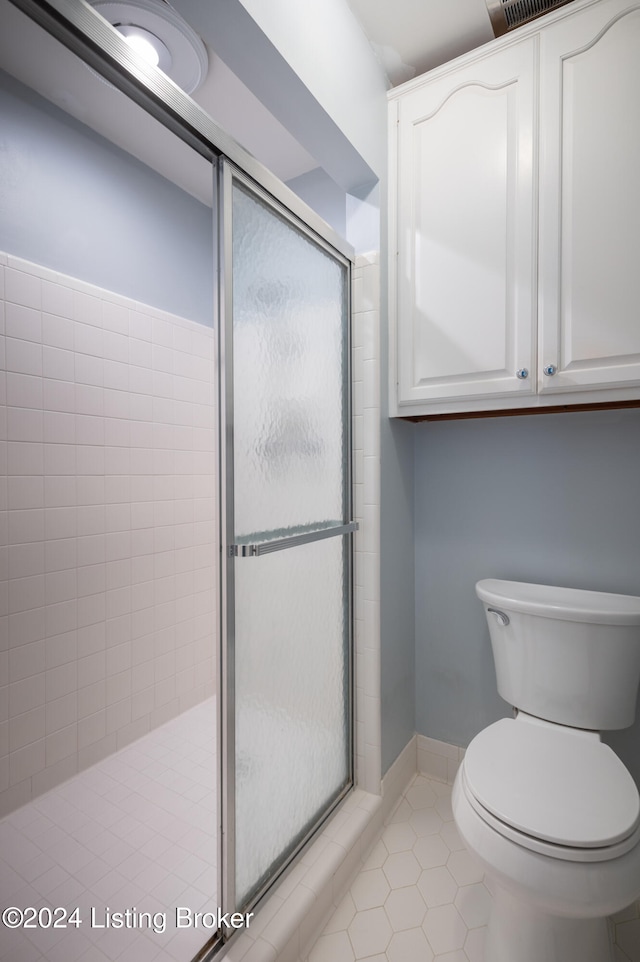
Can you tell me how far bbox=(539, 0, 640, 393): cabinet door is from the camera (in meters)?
1.21

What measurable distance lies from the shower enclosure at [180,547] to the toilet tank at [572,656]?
0.51 m

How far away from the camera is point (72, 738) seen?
1.77 m

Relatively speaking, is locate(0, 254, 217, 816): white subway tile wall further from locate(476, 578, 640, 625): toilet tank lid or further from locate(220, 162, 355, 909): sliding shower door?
locate(476, 578, 640, 625): toilet tank lid

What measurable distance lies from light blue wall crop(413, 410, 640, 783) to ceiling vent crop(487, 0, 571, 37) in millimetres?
1136

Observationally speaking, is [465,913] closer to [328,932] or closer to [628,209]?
[328,932]

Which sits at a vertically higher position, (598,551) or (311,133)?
(311,133)

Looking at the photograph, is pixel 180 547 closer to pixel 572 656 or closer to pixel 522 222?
pixel 572 656

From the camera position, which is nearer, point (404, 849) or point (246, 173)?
point (246, 173)

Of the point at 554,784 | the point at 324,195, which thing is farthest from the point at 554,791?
the point at 324,195

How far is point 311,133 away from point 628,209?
87 centimetres

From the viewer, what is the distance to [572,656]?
4.31ft

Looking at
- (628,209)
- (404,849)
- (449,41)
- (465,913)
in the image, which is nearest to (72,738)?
(404,849)

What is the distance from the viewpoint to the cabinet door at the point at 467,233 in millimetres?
1341

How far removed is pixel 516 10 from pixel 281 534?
1.59 m
